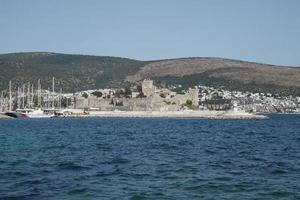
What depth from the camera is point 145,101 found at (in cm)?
12950

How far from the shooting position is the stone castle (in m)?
129

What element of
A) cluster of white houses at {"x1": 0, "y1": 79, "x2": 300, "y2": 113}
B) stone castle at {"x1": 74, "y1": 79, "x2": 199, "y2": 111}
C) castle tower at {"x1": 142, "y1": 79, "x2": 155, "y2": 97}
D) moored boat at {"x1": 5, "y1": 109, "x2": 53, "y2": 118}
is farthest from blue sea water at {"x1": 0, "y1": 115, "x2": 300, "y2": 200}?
castle tower at {"x1": 142, "y1": 79, "x2": 155, "y2": 97}

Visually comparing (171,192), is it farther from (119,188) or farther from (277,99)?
(277,99)

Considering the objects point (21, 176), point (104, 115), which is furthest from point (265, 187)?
point (104, 115)

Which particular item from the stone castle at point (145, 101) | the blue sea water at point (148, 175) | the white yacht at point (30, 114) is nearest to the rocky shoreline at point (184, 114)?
the stone castle at point (145, 101)

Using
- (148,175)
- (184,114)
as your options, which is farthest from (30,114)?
(148,175)

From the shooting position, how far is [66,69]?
193750 mm

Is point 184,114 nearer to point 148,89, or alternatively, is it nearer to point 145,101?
point 145,101

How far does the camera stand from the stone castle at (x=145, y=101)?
12875cm

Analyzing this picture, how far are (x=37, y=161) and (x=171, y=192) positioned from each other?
8.25 meters

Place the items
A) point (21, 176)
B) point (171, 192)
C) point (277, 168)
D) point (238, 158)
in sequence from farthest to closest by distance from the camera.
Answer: point (238, 158) < point (277, 168) < point (21, 176) < point (171, 192)

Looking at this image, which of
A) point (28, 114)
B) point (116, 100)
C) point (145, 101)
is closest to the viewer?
point (28, 114)

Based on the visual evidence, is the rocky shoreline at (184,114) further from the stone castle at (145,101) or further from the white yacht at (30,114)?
the white yacht at (30,114)

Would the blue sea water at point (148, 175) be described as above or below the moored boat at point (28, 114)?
below
